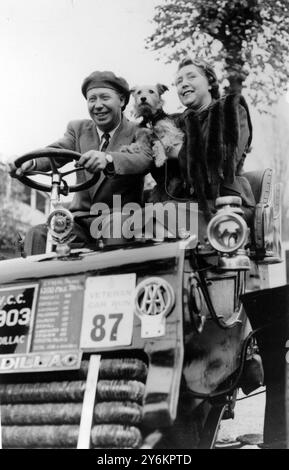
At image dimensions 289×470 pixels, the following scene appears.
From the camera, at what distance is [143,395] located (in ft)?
7.02

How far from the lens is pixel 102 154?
259 centimetres

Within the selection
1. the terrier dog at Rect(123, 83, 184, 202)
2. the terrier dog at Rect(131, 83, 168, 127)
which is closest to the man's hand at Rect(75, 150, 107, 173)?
the terrier dog at Rect(123, 83, 184, 202)

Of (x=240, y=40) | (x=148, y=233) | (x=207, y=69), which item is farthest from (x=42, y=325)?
(x=240, y=40)

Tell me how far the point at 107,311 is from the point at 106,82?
1084 mm

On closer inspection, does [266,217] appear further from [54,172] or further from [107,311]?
[54,172]

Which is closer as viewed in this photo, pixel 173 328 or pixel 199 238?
pixel 173 328

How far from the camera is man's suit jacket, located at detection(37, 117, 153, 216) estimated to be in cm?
263

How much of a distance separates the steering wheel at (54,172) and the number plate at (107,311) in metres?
0.46

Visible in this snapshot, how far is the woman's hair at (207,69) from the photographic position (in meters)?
A: 2.63

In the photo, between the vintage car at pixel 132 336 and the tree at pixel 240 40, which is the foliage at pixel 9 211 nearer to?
the vintage car at pixel 132 336

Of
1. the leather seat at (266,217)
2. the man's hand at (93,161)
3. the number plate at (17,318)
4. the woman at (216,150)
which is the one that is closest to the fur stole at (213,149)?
the woman at (216,150)
